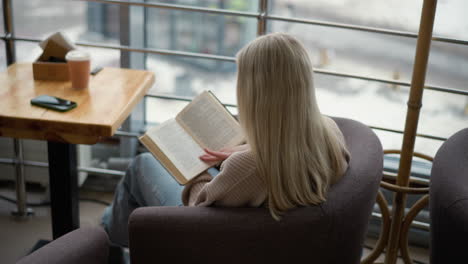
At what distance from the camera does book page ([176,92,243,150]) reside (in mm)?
1901

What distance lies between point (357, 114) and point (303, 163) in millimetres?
1512

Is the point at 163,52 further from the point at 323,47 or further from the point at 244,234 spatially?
the point at 244,234

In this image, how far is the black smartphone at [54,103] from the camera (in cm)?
190

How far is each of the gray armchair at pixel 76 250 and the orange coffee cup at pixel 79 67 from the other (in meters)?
0.63

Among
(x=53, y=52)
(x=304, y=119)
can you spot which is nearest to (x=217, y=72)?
(x=53, y=52)

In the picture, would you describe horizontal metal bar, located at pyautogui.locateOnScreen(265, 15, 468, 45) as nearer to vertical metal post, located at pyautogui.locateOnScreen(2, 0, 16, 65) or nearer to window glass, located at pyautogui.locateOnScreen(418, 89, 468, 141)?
window glass, located at pyautogui.locateOnScreen(418, 89, 468, 141)

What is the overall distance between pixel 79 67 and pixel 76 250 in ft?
2.39

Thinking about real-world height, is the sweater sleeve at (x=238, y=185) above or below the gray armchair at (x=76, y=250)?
above

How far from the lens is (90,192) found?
9.53 ft

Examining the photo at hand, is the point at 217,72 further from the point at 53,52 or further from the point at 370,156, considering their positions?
the point at 370,156

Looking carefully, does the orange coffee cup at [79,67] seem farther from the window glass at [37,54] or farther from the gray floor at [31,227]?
the window glass at [37,54]

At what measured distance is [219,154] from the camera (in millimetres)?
1823

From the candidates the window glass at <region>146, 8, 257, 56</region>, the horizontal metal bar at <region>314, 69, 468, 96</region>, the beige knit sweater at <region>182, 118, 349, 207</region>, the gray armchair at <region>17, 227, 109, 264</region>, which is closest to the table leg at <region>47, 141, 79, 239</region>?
the gray armchair at <region>17, 227, 109, 264</region>

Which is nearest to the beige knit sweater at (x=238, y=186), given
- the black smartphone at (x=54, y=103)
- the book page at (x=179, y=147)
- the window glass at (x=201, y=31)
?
the book page at (x=179, y=147)
